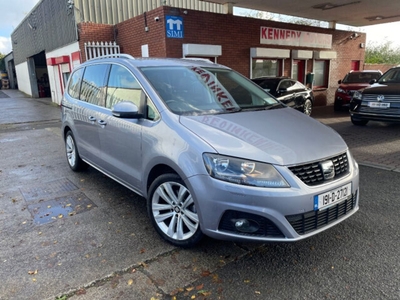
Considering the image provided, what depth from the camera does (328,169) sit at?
2.60m

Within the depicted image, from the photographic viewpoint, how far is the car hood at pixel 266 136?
2.48m

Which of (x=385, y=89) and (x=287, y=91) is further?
(x=287, y=91)

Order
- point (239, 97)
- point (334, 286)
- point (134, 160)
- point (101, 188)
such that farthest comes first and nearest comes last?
point (101, 188)
point (239, 97)
point (134, 160)
point (334, 286)

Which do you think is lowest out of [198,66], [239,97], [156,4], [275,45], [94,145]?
[94,145]

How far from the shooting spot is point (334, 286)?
2.38m

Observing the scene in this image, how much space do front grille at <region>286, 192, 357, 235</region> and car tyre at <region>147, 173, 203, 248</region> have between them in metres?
0.81

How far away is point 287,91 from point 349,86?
331cm

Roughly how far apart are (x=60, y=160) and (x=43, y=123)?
20.7 ft

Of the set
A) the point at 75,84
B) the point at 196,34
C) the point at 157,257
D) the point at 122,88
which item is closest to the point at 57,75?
the point at 196,34

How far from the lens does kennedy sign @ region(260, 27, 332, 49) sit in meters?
12.0

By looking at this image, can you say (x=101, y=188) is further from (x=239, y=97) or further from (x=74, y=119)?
(x=239, y=97)

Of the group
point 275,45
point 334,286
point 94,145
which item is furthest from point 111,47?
point 334,286

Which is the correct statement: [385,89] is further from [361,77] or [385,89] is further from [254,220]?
[254,220]

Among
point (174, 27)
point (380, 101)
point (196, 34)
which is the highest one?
point (174, 27)
